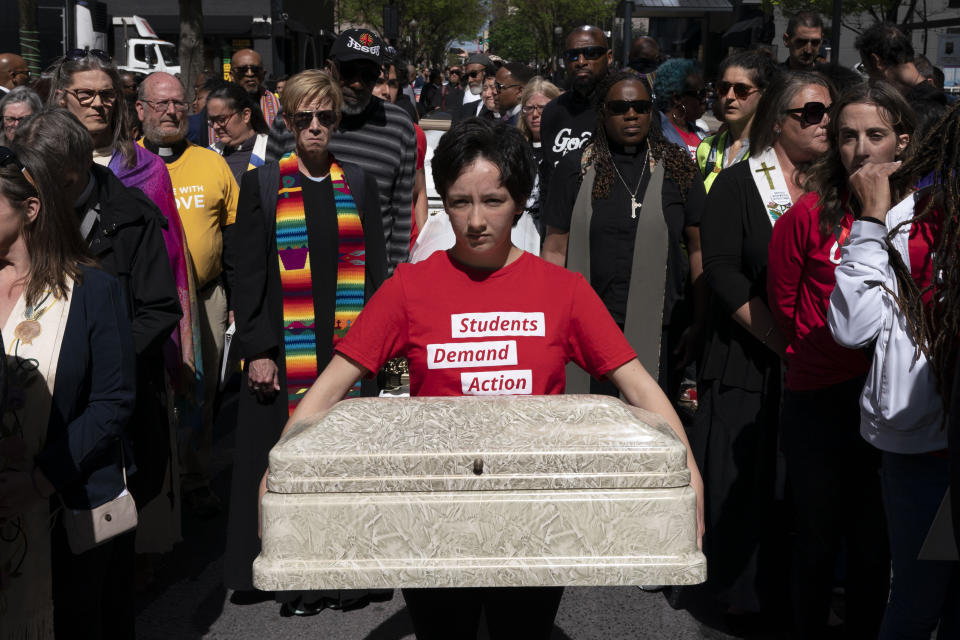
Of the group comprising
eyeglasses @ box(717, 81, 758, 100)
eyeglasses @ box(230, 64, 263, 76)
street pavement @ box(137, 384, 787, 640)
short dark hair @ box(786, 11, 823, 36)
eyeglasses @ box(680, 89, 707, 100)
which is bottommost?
street pavement @ box(137, 384, 787, 640)

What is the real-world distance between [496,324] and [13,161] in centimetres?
138

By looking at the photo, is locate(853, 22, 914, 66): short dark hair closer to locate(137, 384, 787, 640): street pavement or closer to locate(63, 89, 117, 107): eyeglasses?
locate(137, 384, 787, 640): street pavement

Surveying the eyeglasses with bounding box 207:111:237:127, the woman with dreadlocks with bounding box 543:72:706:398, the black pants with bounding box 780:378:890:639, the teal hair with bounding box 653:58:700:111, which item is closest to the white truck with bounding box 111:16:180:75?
the eyeglasses with bounding box 207:111:237:127

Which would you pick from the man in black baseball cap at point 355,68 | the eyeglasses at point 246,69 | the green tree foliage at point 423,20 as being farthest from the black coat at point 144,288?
the green tree foliage at point 423,20

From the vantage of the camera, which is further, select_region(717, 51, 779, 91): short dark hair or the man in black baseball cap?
select_region(717, 51, 779, 91): short dark hair

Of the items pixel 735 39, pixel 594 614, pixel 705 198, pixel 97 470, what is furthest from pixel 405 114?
pixel 735 39

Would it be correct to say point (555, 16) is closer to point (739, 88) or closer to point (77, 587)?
point (739, 88)

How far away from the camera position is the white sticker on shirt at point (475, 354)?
2637 millimetres

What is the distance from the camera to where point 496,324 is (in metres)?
2.66

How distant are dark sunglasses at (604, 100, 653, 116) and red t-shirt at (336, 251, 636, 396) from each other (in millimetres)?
2306

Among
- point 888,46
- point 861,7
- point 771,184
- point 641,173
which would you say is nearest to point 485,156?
point 771,184

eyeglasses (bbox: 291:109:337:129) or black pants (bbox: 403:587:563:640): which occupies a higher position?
eyeglasses (bbox: 291:109:337:129)

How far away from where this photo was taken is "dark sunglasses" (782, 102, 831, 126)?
423cm

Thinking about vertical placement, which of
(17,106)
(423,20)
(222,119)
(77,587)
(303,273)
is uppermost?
(423,20)
